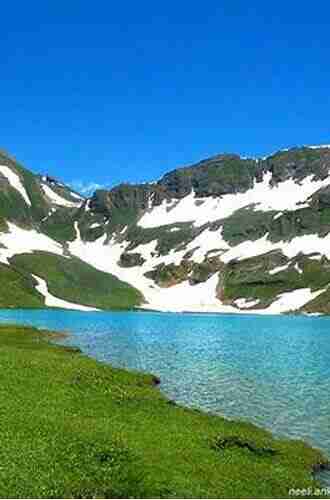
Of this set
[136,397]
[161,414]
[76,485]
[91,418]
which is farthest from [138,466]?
[136,397]

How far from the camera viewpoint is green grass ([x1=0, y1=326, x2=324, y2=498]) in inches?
988

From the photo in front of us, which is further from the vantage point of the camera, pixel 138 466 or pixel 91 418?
pixel 91 418

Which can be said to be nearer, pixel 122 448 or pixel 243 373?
pixel 122 448

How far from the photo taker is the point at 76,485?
24.6 metres

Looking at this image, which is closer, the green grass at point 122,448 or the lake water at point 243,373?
the green grass at point 122,448

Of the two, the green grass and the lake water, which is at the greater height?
the lake water

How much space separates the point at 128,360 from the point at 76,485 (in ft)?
173

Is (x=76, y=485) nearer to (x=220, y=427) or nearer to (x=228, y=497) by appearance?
(x=228, y=497)

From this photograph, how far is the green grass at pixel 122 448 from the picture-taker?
2509cm

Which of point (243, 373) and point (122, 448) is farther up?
point (243, 373)

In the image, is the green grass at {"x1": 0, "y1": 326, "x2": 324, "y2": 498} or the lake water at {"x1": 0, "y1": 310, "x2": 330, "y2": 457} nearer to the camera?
the green grass at {"x1": 0, "y1": 326, "x2": 324, "y2": 498}

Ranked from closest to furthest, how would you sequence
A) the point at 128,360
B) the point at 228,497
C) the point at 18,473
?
the point at 18,473 < the point at 228,497 < the point at 128,360

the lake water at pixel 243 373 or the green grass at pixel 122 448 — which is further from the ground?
the lake water at pixel 243 373

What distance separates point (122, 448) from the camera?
28500mm
